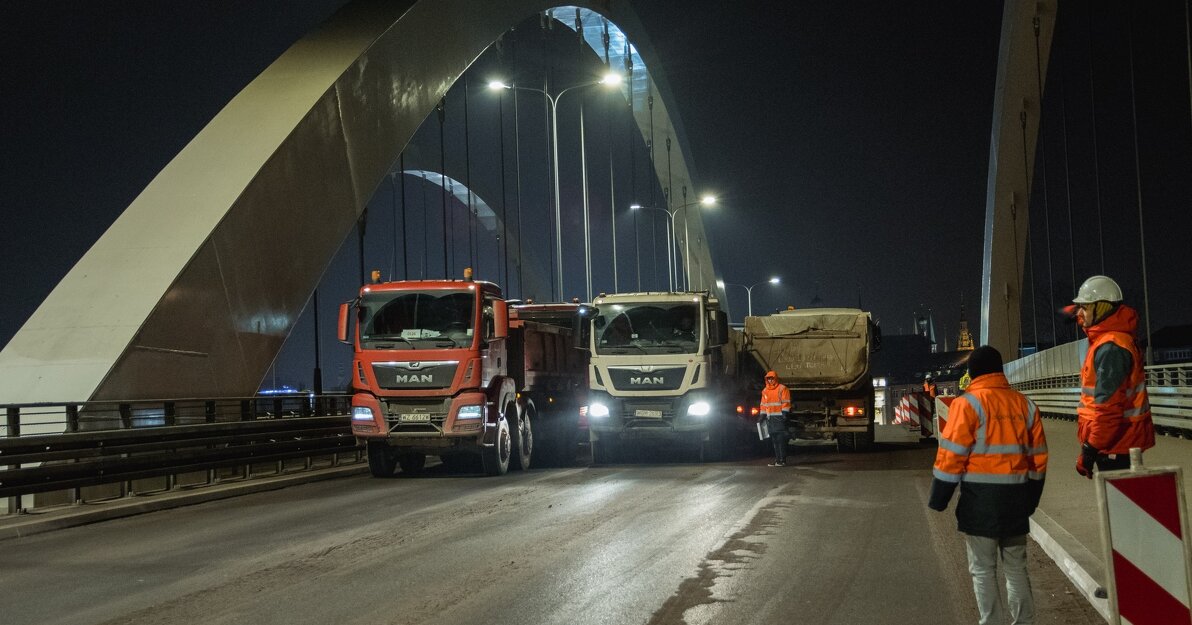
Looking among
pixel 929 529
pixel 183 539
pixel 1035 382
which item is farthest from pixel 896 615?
pixel 1035 382

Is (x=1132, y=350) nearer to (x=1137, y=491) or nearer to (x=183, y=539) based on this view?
(x=1137, y=491)

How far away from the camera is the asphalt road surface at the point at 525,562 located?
22.5ft

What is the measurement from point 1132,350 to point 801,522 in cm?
484

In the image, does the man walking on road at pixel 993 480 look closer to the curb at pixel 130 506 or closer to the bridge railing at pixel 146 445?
the curb at pixel 130 506

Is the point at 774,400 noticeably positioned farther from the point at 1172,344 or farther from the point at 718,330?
the point at 1172,344

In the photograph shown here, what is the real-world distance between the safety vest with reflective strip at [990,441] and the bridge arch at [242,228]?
1228cm

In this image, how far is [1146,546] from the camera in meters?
4.89

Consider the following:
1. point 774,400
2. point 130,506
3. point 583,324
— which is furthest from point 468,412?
point 130,506

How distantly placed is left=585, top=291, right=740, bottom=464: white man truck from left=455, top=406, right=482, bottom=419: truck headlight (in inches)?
143

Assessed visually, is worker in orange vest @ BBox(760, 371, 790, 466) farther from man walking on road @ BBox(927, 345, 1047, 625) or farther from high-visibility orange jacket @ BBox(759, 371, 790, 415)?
man walking on road @ BBox(927, 345, 1047, 625)

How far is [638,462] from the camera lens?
21.5 m

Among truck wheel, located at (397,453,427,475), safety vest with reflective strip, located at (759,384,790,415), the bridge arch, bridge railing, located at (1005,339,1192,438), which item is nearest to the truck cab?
truck wheel, located at (397,453,427,475)

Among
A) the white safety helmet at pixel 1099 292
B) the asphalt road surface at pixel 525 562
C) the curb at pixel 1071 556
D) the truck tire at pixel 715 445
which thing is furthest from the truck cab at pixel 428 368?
the white safety helmet at pixel 1099 292

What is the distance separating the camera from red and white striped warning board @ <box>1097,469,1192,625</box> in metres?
4.85
